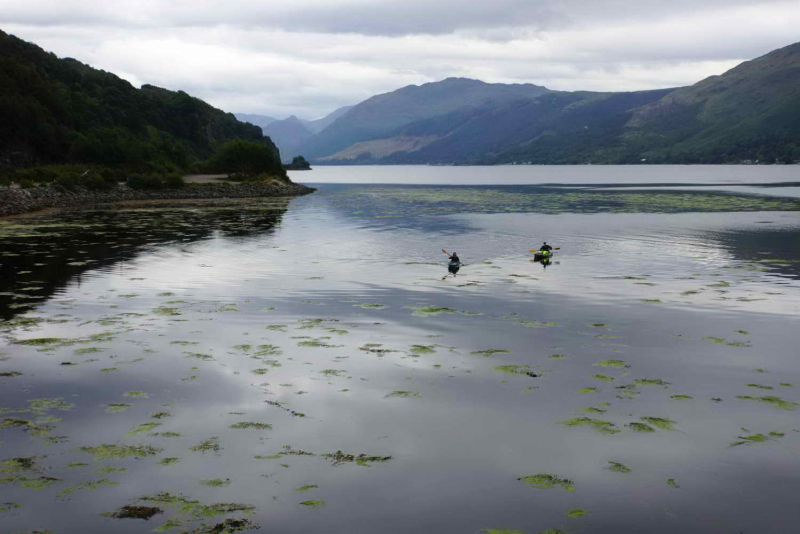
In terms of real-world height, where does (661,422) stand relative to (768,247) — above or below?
below

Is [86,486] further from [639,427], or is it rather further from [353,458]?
[639,427]

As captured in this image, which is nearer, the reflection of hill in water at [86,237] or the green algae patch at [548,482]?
the green algae patch at [548,482]

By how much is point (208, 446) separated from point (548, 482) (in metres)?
8.25

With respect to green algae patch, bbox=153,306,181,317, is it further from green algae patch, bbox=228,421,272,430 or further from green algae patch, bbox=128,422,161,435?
green algae patch, bbox=228,421,272,430

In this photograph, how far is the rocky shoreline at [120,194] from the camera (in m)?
84.4

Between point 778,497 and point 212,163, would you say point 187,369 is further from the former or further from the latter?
point 212,163

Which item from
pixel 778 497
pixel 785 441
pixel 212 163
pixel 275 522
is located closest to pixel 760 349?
pixel 785 441

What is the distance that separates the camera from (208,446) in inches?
635

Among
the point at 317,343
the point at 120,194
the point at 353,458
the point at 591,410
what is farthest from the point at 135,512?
the point at 120,194

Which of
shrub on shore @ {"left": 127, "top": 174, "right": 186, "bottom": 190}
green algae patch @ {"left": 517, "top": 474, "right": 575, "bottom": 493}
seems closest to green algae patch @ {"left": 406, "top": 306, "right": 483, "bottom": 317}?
green algae patch @ {"left": 517, "top": 474, "right": 575, "bottom": 493}

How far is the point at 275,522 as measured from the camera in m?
12.9

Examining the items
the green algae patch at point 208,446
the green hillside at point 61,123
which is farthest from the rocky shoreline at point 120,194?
the green algae patch at point 208,446

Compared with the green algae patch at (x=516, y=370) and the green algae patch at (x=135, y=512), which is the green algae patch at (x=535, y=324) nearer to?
the green algae patch at (x=516, y=370)

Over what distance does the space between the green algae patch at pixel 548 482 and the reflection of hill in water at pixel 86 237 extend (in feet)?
82.5
